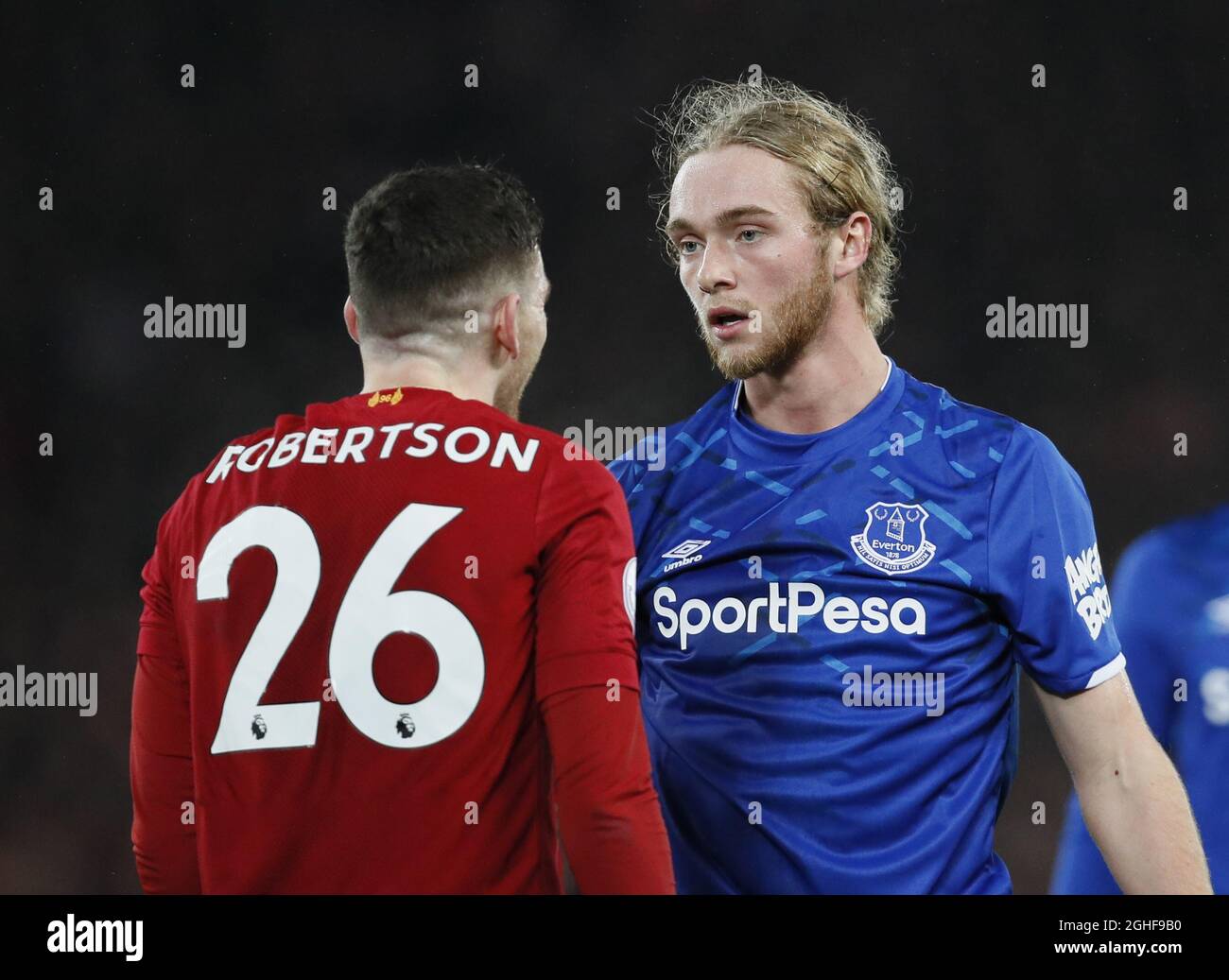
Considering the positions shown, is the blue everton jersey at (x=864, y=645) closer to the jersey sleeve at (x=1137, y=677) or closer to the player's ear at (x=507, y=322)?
the jersey sleeve at (x=1137, y=677)

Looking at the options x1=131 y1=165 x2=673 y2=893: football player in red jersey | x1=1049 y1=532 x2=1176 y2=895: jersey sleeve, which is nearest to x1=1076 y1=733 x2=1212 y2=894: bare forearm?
x1=1049 y1=532 x2=1176 y2=895: jersey sleeve

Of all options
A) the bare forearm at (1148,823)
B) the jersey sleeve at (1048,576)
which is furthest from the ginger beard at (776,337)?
the bare forearm at (1148,823)

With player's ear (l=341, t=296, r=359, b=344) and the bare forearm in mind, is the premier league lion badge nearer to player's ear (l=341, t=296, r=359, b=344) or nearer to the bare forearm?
the bare forearm

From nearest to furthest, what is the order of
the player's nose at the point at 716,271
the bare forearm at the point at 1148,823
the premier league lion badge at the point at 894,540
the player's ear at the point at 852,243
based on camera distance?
the bare forearm at the point at 1148,823 → the premier league lion badge at the point at 894,540 → the player's nose at the point at 716,271 → the player's ear at the point at 852,243

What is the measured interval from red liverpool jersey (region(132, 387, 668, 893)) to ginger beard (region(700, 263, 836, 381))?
28.6 inches

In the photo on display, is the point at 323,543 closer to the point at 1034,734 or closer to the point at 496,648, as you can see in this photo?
the point at 496,648

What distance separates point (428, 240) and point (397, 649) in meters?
0.67

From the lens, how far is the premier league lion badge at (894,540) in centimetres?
248

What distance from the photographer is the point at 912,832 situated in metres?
2.38

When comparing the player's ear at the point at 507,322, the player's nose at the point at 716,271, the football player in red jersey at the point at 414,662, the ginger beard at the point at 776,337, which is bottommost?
the football player in red jersey at the point at 414,662

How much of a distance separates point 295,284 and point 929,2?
2.08 m

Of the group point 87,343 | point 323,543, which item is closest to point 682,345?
point 87,343

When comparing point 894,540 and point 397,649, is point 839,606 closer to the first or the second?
point 894,540
